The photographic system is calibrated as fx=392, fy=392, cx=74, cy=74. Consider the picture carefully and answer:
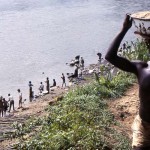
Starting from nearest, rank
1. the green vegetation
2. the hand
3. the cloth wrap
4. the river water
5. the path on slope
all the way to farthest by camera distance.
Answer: the hand, the cloth wrap, the green vegetation, the path on slope, the river water

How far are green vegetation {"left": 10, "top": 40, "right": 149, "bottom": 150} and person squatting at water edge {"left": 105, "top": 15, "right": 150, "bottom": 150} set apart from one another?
2.51 m

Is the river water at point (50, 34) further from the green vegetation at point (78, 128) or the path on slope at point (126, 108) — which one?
the green vegetation at point (78, 128)

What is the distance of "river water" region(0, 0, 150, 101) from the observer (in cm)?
2641

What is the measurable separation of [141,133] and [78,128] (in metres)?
3.16

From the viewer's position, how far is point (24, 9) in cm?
4328

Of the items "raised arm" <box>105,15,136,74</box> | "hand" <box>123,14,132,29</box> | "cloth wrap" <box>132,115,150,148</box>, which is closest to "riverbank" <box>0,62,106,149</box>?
"cloth wrap" <box>132,115,150,148</box>

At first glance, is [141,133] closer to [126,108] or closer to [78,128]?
Result: [78,128]

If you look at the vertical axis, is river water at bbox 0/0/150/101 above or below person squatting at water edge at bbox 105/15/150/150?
below

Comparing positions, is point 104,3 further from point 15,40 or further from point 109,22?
point 15,40

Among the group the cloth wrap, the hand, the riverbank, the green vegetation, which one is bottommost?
the riverbank

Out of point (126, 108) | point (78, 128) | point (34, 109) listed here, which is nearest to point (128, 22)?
point (78, 128)

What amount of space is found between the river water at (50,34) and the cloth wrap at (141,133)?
19501 mm

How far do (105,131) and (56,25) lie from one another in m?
30.3

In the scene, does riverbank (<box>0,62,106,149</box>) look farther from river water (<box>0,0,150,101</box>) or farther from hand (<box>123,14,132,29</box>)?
hand (<box>123,14,132,29</box>)
